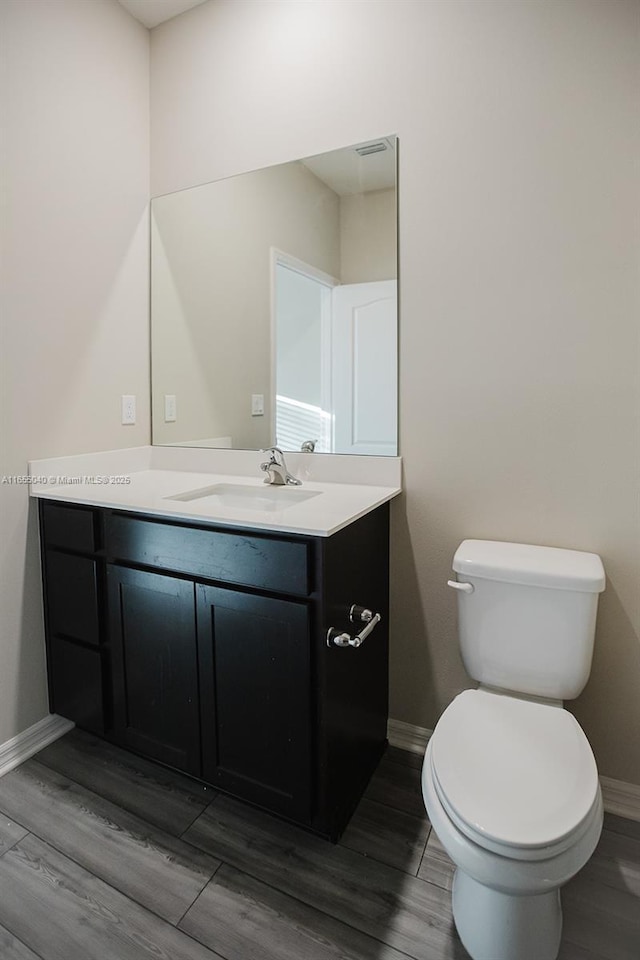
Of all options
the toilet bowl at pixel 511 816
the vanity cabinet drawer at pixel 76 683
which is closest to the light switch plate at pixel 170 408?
the vanity cabinet drawer at pixel 76 683

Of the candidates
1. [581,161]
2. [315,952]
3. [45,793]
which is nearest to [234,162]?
[581,161]

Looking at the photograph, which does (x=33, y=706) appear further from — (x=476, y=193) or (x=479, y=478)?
(x=476, y=193)

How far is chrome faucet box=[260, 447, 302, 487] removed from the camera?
1.83 meters

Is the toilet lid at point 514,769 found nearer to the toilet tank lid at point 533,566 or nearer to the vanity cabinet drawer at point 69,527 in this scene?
the toilet tank lid at point 533,566

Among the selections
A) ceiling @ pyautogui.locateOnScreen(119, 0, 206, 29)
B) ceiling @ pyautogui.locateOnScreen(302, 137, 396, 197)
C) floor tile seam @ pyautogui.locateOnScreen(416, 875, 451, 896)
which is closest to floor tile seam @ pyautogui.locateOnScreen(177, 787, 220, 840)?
floor tile seam @ pyautogui.locateOnScreen(416, 875, 451, 896)

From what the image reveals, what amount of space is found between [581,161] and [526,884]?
1721mm

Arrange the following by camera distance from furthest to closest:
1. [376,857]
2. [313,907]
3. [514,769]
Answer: [376,857] < [313,907] < [514,769]

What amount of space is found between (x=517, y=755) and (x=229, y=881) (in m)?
0.79

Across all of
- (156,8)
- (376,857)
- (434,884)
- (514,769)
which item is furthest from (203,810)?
(156,8)

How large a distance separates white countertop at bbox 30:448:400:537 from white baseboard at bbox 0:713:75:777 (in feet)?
2.65

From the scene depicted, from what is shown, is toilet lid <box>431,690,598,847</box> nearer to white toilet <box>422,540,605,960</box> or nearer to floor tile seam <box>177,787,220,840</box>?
white toilet <box>422,540,605,960</box>

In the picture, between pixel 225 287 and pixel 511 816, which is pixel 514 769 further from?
pixel 225 287

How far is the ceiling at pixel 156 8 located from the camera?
6.53ft

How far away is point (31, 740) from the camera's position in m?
1.79
